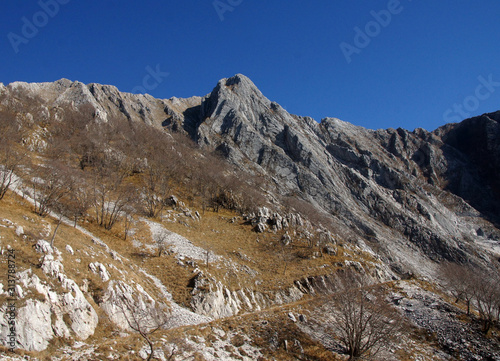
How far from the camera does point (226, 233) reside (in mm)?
50875

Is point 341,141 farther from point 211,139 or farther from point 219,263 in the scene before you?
point 219,263

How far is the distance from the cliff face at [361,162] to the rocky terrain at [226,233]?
96 cm

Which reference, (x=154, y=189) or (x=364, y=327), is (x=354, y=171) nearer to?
(x=154, y=189)

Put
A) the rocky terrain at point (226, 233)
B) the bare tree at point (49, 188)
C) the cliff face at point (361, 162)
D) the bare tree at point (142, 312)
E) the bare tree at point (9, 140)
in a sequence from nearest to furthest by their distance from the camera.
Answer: the rocky terrain at point (226, 233)
the bare tree at point (142, 312)
the bare tree at point (49, 188)
the bare tree at point (9, 140)
the cliff face at point (361, 162)

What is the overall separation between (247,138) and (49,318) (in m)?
122

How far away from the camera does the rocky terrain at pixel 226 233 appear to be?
16525 millimetres

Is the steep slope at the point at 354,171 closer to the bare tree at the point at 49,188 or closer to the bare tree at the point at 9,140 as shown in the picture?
the bare tree at the point at 9,140

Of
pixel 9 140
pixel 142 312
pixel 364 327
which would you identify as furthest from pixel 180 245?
pixel 9 140

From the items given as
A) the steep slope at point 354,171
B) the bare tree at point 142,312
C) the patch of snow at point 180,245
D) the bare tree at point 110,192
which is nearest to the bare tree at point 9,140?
the bare tree at point 110,192

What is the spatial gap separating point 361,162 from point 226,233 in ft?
379

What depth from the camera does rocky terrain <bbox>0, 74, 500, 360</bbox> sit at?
16.5m

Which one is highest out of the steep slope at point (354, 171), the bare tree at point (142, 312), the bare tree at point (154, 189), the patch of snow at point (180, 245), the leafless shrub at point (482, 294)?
the steep slope at point (354, 171)

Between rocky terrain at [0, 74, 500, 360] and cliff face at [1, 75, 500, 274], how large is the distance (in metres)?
0.96

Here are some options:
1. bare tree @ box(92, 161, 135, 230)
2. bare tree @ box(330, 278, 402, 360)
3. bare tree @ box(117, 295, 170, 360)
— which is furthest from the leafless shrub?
bare tree @ box(92, 161, 135, 230)
